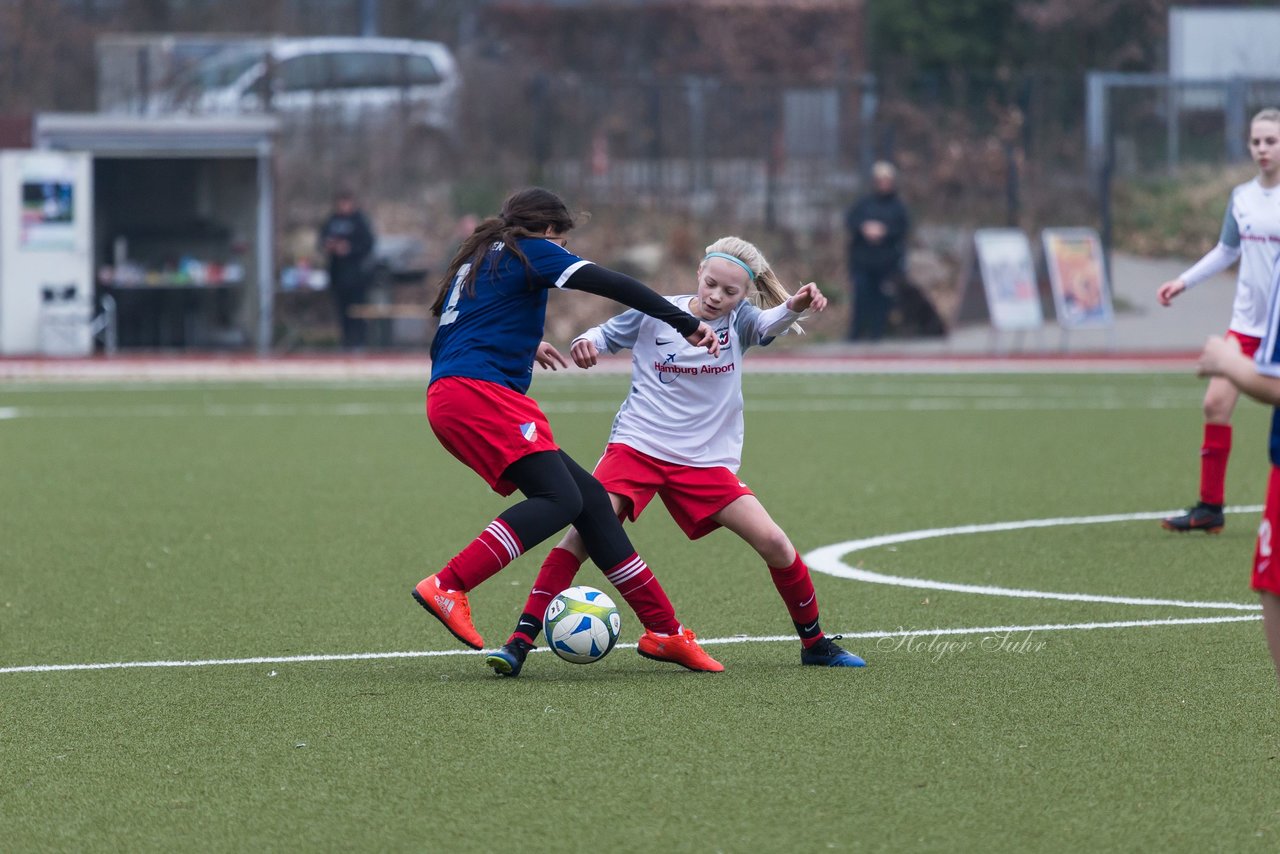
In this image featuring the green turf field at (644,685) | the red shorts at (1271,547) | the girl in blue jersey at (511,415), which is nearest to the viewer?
the red shorts at (1271,547)

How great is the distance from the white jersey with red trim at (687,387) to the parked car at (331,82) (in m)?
21.0

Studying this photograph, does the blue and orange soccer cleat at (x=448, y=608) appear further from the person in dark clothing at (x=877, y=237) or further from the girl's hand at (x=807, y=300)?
the person in dark clothing at (x=877, y=237)

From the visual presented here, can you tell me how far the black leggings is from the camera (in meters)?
6.40

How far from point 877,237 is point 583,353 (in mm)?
18315

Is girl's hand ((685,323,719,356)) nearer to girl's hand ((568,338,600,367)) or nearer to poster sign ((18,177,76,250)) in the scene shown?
girl's hand ((568,338,600,367))

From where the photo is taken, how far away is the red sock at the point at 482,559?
6355 mm

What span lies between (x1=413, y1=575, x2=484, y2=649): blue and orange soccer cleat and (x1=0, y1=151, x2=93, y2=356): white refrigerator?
62.4 feet

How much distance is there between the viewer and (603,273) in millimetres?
6137

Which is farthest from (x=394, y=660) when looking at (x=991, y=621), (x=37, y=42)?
(x=37, y=42)

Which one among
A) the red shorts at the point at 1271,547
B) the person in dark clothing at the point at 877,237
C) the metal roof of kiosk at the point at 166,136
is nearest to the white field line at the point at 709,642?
the red shorts at the point at 1271,547

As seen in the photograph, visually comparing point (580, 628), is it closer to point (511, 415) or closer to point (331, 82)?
point (511, 415)

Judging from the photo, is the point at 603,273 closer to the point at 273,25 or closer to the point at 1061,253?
the point at 1061,253

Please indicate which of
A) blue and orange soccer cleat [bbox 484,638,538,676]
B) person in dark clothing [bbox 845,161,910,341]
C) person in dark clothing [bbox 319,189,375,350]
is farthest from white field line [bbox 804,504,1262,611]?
person in dark clothing [bbox 319,189,375,350]

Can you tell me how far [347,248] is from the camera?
78.8 ft
